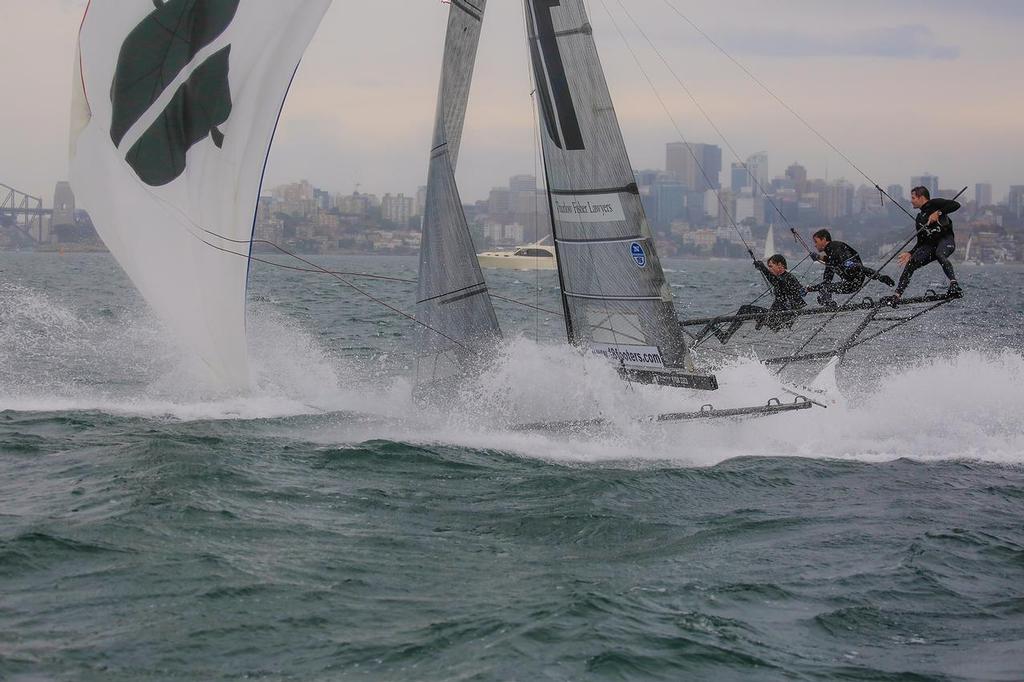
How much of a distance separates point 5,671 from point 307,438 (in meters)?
5.30

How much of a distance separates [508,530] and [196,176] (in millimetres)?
3948

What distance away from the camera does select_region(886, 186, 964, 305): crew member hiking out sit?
34.6 ft

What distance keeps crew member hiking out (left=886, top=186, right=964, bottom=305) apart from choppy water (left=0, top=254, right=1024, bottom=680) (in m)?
1.55

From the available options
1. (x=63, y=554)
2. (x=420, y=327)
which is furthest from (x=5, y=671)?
(x=420, y=327)

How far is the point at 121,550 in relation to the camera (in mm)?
6832

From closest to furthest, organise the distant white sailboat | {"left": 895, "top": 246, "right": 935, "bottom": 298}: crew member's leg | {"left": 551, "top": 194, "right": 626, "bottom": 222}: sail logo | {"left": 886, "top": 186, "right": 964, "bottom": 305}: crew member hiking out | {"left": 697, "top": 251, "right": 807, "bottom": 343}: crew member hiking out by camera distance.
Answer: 1. {"left": 551, "top": 194, "right": 626, "bottom": 222}: sail logo
2. {"left": 886, "top": 186, "right": 964, "bottom": 305}: crew member hiking out
3. {"left": 895, "top": 246, "right": 935, "bottom": 298}: crew member's leg
4. {"left": 697, "top": 251, "right": 807, "bottom": 343}: crew member hiking out
5. the distant white sailboat

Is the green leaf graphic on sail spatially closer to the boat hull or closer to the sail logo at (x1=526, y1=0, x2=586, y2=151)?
the sail logo at (x1=526, y1=0, x2=586, y2=151)

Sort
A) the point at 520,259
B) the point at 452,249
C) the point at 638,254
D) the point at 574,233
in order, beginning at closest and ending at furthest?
the point at 638,254 → the point at 574,233 → the point at 452,249 → the point at 520,259

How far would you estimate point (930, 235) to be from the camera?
418 inches

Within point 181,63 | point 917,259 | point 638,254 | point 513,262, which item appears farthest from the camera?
point 513,262

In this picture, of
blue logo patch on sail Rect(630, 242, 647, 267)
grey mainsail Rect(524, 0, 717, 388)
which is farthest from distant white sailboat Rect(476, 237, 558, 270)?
blue logo patch on sail Rect(630, 242, 647, 267)

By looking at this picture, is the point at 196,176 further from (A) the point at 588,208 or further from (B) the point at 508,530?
(B) the point at 508,530

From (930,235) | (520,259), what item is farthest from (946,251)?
(520,259)

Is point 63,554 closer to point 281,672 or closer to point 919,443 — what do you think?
point 281,672
